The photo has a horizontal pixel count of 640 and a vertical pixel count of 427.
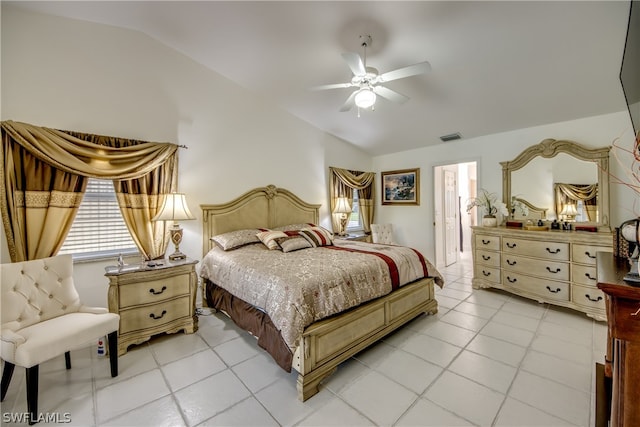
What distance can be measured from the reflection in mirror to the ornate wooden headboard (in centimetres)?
327

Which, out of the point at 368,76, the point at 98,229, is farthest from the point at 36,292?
the point at 368,76

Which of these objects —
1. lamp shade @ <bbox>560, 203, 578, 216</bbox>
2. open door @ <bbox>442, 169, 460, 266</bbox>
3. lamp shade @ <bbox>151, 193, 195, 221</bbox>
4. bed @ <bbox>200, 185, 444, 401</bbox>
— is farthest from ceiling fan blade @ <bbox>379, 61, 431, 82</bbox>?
open door @ <bbox>442, 169, 460, 266</bbox>

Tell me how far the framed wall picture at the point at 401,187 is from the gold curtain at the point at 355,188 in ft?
0.99

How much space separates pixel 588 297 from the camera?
3.05 meters

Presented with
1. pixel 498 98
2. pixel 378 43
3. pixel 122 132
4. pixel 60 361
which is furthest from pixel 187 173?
pixel 498 98

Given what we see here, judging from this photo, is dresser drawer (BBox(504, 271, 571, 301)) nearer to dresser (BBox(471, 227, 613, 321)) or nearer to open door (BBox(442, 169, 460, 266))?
dresser (BBox(471, 227, 613, 321))

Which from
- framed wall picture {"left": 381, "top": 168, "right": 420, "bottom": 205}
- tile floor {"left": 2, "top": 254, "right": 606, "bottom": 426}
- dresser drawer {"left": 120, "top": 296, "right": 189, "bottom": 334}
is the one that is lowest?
tile floor {"left": 2, "top": 254, "right": 606, "bottom": 426}

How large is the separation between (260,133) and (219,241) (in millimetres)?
1824

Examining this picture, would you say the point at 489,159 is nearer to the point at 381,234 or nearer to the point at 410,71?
the point at 381,234

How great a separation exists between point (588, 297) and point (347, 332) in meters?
2.99

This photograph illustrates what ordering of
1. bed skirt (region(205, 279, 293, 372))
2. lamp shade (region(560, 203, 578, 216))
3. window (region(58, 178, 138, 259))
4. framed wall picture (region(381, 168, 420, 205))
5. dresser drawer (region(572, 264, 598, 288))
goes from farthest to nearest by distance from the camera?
framed wall picture (region(381, 168, 420, 205)) → lamp shade (region(560, 203, 578, 216)) → dresser drawer (region(572, 264, 598, 288)) → window (region(58, 178, 138, 259)) → bed skirt (region(205, 279, 293, 372))

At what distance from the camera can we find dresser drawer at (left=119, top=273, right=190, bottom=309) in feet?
8.05

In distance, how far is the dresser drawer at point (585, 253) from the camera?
3.04 metres

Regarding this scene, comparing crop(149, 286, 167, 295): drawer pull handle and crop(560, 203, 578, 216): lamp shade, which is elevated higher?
crop(560, 203, 578, 216): lamp shade
